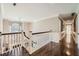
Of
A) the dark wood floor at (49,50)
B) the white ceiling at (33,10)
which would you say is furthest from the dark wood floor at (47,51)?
the white ceiling at (33,10)

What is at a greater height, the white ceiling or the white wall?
the white ceiling

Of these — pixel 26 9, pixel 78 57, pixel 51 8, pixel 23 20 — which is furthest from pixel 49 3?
pixel 78 57

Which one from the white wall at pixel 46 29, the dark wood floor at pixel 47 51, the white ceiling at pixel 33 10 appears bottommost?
the dark wood floor at pixel 47 51

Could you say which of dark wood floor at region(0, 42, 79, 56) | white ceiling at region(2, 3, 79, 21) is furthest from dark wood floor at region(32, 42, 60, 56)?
white ceiling at region(2, 3, 79, 21)

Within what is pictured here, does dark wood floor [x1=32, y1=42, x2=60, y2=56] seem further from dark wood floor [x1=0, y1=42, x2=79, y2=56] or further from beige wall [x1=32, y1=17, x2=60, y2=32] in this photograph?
beige wall [x1=32, y1=17, x2=60, y2=32]

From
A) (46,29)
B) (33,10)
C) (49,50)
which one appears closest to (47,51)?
(49,50)

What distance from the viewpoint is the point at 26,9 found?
167 centimetres

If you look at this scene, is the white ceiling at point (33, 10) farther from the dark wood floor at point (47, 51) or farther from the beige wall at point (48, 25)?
the dark wood floor at point (47, 51)

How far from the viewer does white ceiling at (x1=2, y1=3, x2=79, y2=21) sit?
1.65 m

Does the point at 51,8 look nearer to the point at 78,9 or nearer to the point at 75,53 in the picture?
the point at 78,9

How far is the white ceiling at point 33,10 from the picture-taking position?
165 cm

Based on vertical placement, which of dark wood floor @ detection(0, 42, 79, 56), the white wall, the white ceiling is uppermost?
the white ceiling

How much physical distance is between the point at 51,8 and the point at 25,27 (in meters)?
0.45

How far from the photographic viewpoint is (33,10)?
5.49 ft
